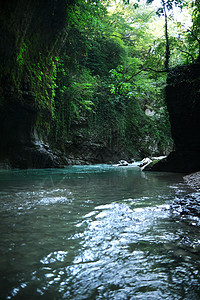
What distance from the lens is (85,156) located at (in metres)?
14.3

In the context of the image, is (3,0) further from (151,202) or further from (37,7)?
(151,202)

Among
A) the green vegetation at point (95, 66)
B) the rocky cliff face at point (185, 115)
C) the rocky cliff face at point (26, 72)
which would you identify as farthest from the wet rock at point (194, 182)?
the rocky cliff face at point (26, 72)

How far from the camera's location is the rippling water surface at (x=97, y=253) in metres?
1.04

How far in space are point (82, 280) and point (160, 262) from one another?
0.51 meters

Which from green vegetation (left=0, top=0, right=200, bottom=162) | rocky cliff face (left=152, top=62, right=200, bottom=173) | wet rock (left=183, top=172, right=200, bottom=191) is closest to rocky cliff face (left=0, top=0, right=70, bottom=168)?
green vegetation (left=0, top=0, right=200, bottom=162)

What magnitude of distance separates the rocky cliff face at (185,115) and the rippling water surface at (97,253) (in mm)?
5358

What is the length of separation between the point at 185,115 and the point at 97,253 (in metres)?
6.82

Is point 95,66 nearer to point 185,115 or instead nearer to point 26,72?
point 26,72

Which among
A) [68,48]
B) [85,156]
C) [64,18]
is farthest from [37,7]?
[85,156]

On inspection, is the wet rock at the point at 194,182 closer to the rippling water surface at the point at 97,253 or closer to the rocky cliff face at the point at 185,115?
the rippling water surface at the point at 97,253

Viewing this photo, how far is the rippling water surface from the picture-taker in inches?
41.0

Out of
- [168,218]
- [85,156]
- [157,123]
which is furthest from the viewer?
[157,123]

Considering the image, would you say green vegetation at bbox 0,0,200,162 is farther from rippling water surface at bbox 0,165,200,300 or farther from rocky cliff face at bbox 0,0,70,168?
rippling water surface at bbox 0,165,200,300

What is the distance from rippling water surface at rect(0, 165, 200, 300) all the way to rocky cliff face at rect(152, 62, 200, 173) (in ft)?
17.6
